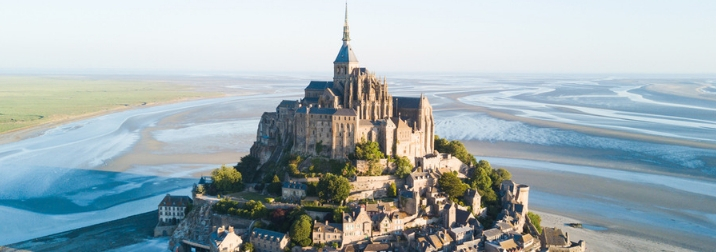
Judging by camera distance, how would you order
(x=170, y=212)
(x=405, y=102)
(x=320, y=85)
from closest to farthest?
(x=170, y=212)
(x=405, y=102)
(x=320, y=85)

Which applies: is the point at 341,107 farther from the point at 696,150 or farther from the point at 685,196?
the point at 696,150

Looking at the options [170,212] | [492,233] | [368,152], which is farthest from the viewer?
[170,212]

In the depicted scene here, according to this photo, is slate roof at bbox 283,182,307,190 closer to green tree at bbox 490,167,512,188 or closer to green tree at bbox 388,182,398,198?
green tree at bbox 388,182,398,198

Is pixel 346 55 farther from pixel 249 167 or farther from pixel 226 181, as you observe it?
pixel 226 181

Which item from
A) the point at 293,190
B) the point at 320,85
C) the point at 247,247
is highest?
the point at 320,85

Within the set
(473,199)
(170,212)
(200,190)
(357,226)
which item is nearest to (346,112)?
(357,226)

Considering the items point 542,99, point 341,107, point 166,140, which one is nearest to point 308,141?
point 341,107
